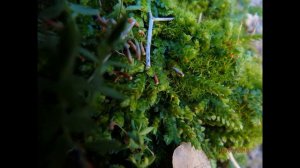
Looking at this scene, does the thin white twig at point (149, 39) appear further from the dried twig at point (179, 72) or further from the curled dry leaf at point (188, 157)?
the curled dry leaf at point (188, 157)

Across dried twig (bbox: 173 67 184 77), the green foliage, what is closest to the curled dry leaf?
the green foliage

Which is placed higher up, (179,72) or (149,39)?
(149,39)

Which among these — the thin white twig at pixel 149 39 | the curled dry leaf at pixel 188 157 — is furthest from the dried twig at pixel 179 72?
the curled dry leaf at pixel 188 157

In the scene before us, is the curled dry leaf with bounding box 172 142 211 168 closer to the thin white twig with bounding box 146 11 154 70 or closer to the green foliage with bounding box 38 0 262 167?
the green foliage with bounding box 38 0 262 167

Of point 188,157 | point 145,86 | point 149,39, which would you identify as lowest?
point 188,157

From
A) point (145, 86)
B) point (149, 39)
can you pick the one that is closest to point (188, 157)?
point (145, 86)

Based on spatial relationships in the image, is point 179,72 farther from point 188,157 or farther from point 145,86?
point 188,157
